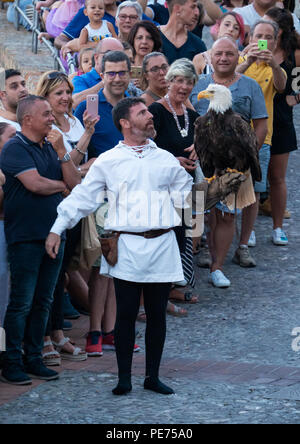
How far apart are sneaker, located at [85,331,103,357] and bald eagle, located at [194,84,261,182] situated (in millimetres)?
1934

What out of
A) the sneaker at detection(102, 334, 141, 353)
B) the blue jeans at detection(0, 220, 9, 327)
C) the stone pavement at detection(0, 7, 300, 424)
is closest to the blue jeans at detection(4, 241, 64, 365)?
the blue jeans at detection(0, 220, 9, 327)

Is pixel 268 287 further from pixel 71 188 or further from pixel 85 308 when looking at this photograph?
pixel 71 188

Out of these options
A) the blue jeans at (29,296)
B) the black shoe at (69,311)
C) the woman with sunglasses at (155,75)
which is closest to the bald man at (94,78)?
the woman with sunglasses at (155,75)

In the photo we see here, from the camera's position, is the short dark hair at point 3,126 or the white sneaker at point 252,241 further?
the white sneaker at point 252,241

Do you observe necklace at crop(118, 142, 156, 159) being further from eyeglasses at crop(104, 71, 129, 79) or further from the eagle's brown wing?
the eagle's brown wing

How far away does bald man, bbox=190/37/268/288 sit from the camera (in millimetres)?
8727

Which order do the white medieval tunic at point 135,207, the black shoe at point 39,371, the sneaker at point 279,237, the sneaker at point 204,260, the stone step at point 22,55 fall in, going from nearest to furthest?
the white medieval tunic at point 135,207, the black shoe at point 39,371, the sneaker at point 204,260, the sneaker at point 279,237, the stone step at point 22,55

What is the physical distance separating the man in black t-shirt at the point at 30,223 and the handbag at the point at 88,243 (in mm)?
552

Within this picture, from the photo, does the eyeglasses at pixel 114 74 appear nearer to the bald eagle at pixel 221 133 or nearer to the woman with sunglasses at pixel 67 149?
the woman with sunglasses at pixel 67 149

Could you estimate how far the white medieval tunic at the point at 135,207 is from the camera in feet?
20.1

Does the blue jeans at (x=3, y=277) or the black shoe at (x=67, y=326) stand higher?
the blue jeans at (x=3, y=277)

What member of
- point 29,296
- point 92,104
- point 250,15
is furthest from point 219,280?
point 250,15

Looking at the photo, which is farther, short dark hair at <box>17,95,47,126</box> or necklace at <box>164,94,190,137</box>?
necklace at <box>164,94,190,137</box>

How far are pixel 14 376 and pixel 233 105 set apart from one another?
3.61 meters
